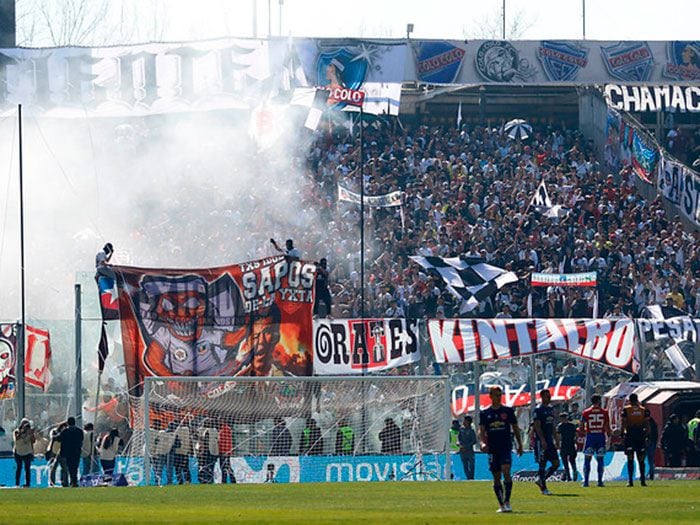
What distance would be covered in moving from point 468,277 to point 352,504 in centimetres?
1921

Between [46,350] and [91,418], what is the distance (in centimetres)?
182

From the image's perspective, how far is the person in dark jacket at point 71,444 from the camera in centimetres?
2848

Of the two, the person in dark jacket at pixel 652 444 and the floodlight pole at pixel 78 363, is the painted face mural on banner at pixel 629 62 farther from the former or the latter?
the floodlight pole at pixel 78 363

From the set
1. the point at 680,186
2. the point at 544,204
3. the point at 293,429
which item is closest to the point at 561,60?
the point at 680,186

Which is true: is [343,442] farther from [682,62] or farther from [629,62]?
[682,62]

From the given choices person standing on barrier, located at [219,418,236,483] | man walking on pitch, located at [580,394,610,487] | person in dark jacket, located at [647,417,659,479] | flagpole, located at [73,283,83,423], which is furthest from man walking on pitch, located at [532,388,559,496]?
flagpole, located at [73,283,83,423]

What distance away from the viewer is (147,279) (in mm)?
31141

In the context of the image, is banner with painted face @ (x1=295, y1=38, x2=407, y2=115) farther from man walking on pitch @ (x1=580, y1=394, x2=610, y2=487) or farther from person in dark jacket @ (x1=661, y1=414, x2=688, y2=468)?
man walking on pitch @ (x1=580, y1=394, x2=610, y2=487)

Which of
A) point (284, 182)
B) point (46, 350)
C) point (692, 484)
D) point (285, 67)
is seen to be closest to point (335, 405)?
point (46, 350)

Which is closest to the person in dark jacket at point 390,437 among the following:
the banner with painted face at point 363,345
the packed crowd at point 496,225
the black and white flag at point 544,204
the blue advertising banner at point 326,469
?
the blue advertising banner at point 326,469

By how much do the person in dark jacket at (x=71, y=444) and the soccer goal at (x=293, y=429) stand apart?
1.44m

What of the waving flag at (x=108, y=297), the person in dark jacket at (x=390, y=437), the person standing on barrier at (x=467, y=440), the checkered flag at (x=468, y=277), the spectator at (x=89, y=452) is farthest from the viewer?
the checkered flag at (x=468, y=277)

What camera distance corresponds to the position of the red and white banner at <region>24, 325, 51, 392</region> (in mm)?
30016

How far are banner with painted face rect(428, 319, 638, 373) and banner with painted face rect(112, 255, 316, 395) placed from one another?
283 cm
